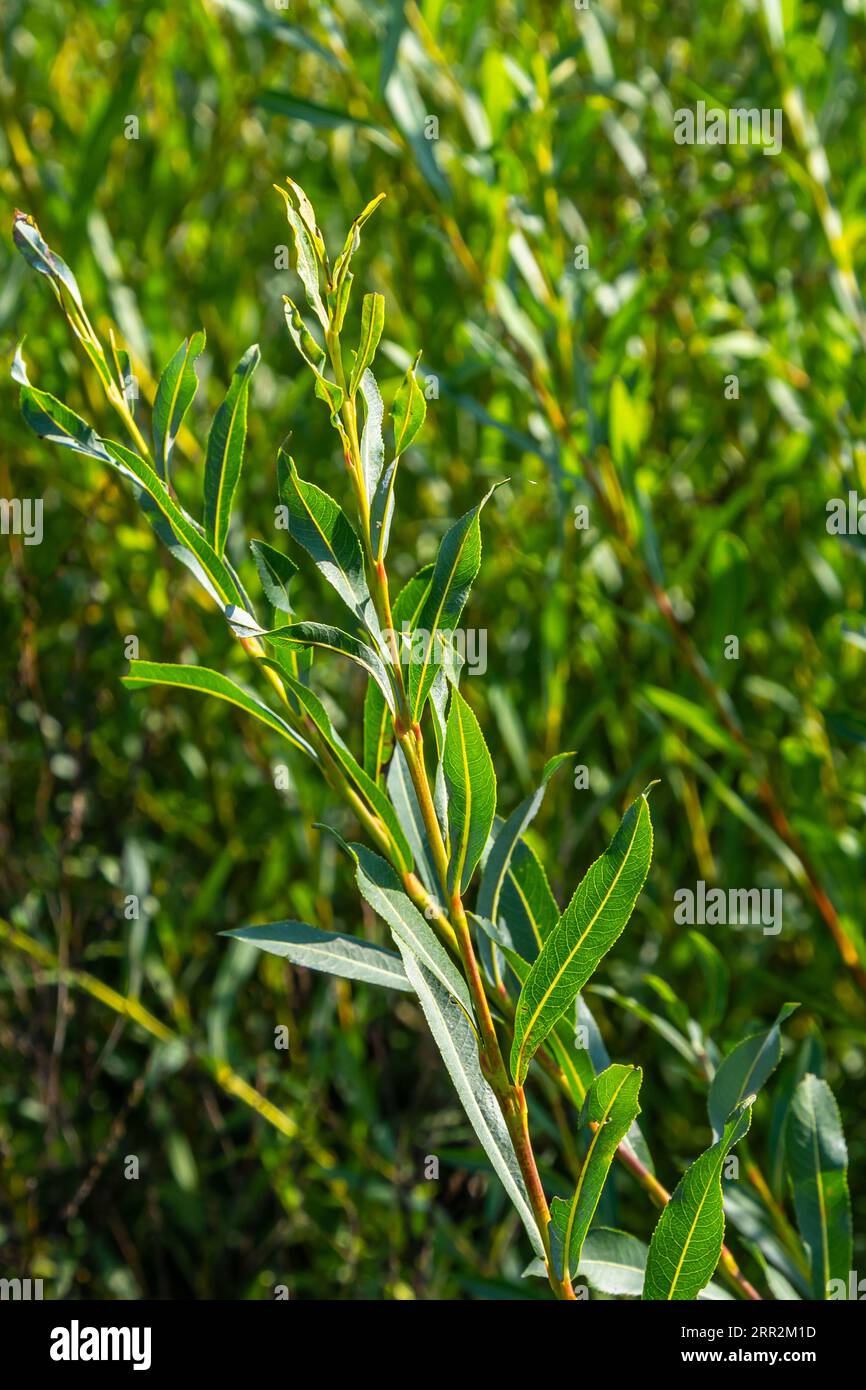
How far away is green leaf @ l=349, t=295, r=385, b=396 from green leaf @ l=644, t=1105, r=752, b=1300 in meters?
0.35

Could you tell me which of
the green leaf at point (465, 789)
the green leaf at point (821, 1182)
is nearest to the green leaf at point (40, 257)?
the green leaf at point (465, 789)

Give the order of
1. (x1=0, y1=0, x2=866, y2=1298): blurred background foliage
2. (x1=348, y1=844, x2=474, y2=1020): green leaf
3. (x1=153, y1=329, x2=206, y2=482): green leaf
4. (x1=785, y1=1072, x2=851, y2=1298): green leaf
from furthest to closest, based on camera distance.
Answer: (x1=0, y1=0, x2=866, y2=1298): blurred background foliage → (x1=785, y1=1072, x2=851, y2=1298): green leaf → (x1=153, y1=329, x2=206, y2=482): green leaf → (x1=348, y1=844, x2=474, y2=1020): green leaf

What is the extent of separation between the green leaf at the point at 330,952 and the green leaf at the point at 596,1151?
3.9 inches

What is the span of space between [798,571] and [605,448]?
545 millimetres

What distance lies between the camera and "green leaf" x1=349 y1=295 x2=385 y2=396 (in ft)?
1.70

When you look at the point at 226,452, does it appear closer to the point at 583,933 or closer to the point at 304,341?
the point at 304,341

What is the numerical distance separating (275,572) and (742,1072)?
364mm

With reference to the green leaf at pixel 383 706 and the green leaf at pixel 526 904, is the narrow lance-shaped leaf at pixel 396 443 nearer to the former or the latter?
the green leaf at pixel 383 706

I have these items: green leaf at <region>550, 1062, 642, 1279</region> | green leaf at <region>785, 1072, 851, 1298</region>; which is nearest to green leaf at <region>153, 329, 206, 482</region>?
green leaf at <region>550, 1062, 642, 1279</region>

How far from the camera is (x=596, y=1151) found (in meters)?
0.55

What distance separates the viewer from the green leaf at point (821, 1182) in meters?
0.77

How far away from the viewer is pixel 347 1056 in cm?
138

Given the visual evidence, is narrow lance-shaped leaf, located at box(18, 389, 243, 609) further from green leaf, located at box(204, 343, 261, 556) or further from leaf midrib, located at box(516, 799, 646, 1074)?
leaf midrib, located at box(516, 799, 646, 1074)
